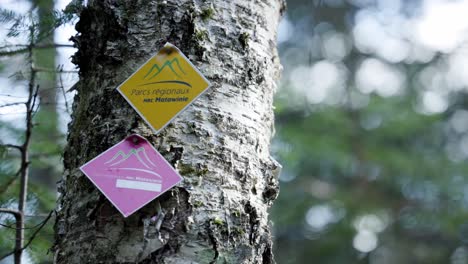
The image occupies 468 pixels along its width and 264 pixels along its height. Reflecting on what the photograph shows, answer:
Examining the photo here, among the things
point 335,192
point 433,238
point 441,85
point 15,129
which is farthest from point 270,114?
point 441,85

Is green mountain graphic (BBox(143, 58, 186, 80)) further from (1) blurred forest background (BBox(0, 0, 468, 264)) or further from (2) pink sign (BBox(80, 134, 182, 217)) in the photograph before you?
(1) blurred forest background (BBox(0, 0, 468, 264))

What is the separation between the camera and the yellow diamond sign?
98cm

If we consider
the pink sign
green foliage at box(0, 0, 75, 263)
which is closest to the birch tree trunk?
the pink sign

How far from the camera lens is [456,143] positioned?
262 inches

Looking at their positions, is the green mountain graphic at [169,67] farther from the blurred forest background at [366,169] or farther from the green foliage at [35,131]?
the blurred forest background at [366,169]

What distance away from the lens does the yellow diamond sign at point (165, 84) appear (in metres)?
0.98

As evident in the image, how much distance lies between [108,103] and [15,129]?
1.13 m

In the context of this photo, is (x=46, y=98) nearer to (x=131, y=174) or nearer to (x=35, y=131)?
(x=35, y=131)

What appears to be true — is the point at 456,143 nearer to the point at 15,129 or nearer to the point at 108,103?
the point at 15,129

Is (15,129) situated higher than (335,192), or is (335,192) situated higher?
(15,129)

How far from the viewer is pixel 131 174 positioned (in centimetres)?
93

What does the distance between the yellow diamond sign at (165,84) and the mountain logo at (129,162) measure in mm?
78

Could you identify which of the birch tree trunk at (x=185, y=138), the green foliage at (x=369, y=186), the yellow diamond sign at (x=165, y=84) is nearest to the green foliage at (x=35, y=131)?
the birch tree trunk at (x=185, y=138)

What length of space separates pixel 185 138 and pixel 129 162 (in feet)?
0.34
